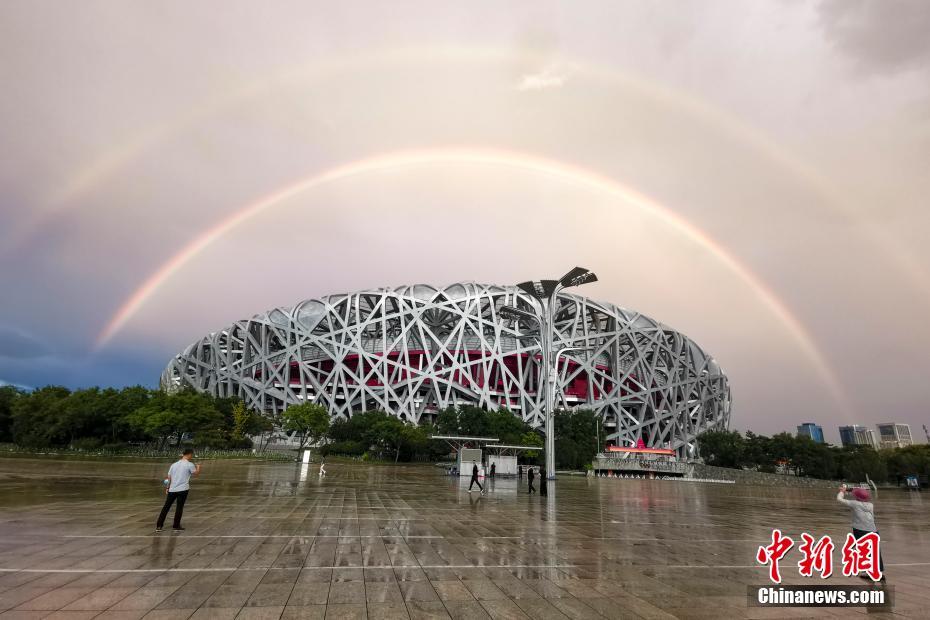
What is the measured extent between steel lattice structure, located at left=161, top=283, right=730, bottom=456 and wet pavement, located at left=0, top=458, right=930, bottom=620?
5525 cm

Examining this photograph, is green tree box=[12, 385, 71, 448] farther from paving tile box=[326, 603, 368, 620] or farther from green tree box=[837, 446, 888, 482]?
green tree box=[837, 446, 888, 482]

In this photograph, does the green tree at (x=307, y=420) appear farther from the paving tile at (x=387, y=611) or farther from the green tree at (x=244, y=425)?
the paving tile at (x=387, y=611)

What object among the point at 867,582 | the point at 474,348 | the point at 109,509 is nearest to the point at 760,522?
the point at 867,582

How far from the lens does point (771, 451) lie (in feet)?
207

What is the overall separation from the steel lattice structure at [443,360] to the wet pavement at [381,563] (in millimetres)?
55248

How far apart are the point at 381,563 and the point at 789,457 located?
71.2 meters

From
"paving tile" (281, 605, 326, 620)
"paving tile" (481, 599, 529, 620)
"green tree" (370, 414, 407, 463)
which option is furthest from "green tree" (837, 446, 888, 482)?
"paving tile" (281, 605, 326, 620)

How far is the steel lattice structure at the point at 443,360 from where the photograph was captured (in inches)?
2709

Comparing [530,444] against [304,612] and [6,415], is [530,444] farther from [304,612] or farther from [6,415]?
[6,415]

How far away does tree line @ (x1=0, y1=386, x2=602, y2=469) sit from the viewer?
162 feet

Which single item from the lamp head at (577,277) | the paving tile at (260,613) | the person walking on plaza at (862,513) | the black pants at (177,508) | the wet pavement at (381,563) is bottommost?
the wet pavement at (381,563)

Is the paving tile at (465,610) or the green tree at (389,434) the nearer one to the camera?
the paving tile at (465,610)

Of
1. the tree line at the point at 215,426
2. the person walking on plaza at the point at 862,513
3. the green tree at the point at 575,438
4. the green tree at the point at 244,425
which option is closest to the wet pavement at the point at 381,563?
the person walking on plaza at the point at 862,513

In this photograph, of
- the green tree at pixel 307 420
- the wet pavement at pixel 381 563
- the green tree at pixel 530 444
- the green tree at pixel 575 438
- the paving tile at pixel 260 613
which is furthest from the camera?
the green tree at pixel 530 444
